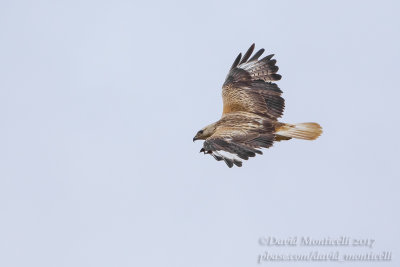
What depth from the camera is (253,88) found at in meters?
18.1

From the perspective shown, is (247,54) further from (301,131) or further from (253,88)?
(301,131)

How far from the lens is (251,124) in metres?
16.4

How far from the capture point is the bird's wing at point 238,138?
14398mm

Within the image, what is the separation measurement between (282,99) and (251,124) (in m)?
1.56

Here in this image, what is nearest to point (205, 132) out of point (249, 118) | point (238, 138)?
point (249, 118)

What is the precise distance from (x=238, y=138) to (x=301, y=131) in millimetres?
1768

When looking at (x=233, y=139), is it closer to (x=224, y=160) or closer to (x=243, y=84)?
(x=224, y=160)

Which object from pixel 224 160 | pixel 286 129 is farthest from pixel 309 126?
pixel 224 160

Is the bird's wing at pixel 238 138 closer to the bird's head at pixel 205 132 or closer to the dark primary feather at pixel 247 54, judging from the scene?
the bird's head at pixel 205 132

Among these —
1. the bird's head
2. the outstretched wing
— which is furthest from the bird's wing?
the outstretched wing

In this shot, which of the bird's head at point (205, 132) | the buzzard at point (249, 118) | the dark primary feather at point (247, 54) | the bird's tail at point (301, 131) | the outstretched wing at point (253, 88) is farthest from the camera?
the dark primary feather at point (247, 54)

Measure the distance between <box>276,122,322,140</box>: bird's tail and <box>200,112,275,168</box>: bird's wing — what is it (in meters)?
0.25

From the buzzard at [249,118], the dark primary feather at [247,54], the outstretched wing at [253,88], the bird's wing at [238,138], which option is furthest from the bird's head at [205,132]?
the dark primary feather at [247,54]

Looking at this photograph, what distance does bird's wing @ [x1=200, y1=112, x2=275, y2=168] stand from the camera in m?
14.4
